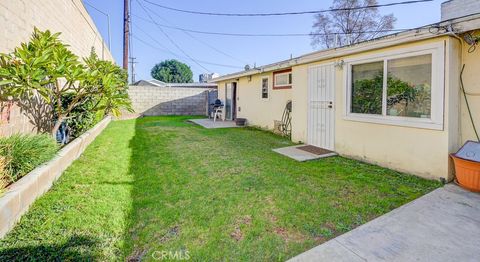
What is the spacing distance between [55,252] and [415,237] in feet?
10.7

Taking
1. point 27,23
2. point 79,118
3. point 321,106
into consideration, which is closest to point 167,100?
point 79,118

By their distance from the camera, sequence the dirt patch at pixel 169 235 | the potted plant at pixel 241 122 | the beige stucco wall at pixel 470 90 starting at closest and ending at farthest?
the dirt patch at pixel 169 235, the beige stucco wall at pixel 470 90, the potted plant at pixel 241 122

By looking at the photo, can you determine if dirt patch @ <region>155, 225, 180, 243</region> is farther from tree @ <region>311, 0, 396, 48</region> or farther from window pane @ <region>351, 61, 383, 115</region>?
tree @ <region>311, 0, 396, 48</region>

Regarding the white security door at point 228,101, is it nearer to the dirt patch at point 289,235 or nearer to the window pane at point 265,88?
the window pane at point 265,88

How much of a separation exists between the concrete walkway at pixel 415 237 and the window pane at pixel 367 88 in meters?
2.38

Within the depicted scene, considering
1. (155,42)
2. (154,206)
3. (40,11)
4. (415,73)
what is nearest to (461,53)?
(415,73)

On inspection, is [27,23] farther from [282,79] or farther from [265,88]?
[265,88]

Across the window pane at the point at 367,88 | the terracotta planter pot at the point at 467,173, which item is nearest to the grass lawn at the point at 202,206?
the terracotta planter pot at the point at 467,173

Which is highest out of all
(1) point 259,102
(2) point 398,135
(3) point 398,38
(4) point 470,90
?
(3) point 398,38

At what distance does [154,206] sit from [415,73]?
4.66 metres

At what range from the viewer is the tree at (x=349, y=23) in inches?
891

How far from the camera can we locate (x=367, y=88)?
17.4ft

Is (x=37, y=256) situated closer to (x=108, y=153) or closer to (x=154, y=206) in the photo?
(x=154, y=206)

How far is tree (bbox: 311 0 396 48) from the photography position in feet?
74.2
